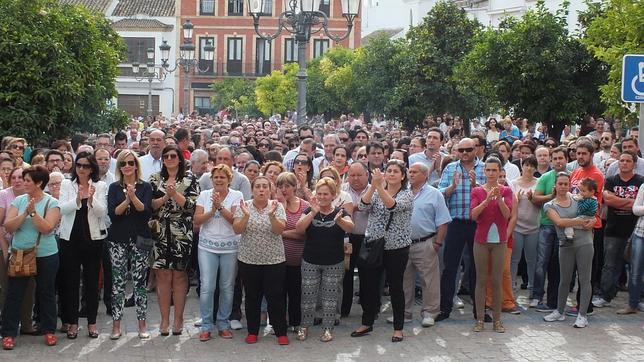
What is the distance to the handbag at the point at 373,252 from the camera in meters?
10.3

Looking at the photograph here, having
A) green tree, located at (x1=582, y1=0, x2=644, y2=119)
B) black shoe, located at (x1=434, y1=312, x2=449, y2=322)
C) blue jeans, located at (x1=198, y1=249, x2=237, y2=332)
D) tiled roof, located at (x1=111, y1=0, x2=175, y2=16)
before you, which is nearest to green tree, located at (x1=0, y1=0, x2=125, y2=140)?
blue jeans, located at (x1=198, y1=249, x2=237, y2=332)

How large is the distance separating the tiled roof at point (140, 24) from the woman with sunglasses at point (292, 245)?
58.4 meters

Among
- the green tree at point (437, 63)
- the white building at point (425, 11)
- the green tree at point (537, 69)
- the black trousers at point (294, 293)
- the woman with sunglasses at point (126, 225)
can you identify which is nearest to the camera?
the woman with sunglasses at point (126, 225)

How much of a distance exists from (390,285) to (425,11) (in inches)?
1996

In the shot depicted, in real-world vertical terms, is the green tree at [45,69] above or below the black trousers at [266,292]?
above

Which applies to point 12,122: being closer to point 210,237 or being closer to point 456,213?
point 210,237

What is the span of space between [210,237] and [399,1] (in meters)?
67.1

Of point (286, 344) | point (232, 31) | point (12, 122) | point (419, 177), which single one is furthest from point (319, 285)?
point (232, 31)

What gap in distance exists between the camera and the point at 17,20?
51.6 feet

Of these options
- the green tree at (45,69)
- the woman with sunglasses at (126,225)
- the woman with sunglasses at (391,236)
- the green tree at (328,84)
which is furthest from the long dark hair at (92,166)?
the green tree at (328,84)

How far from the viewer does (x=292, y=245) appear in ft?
34.5

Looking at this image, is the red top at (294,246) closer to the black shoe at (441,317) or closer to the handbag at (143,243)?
the handbag at (143,243)

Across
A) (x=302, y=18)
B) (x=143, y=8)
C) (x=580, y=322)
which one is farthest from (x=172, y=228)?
(x=143, y=8)

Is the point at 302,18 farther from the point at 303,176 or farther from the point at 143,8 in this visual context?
the point at 143,8
